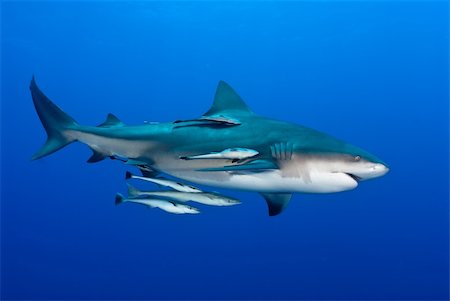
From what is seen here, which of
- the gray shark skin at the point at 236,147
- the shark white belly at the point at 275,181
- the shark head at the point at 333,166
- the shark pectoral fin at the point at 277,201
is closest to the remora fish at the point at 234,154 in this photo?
the gray shark skin at the point at 236,147

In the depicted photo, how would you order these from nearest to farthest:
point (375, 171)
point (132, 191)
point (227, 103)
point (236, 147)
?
1. point (375, 171)
2. point (236, 147)
3. point (227, 103)
4. point (132, 191)

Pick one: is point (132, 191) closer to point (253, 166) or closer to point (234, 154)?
point (234, 154)

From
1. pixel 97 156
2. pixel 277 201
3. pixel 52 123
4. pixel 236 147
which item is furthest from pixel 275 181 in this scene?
pixel 52 123

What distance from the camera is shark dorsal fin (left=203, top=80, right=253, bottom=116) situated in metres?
4.66

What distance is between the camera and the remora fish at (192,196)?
4.32 m

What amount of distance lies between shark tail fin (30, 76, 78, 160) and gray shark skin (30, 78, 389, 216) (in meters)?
0.01

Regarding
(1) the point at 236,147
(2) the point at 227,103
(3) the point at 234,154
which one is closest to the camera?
(3) the point at 234,154

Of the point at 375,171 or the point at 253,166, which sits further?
the point at 253,166

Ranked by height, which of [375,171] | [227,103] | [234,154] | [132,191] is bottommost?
[375,171]

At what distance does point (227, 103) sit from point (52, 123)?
1.92 meters

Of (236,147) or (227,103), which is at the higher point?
(227,103)

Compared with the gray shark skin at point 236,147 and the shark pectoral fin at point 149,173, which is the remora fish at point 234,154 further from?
the shark pectoral fin at point 149,173

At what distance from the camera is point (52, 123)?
15.5 feet

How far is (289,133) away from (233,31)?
22.6m
